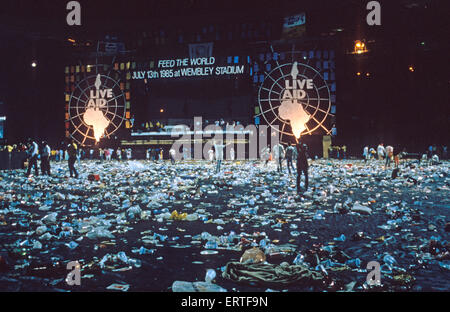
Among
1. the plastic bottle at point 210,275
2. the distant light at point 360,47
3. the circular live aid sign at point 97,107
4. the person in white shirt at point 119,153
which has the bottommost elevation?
the plastic bottle at point 210,275

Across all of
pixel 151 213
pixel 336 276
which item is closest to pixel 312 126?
pixel 151 213

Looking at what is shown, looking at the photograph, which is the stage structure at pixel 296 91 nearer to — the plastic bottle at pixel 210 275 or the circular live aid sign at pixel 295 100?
the circular live aid sign at pixel 295 100

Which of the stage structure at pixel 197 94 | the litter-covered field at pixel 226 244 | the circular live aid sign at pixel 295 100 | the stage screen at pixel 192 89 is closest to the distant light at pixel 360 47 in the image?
the stage structure at pixel 197 94

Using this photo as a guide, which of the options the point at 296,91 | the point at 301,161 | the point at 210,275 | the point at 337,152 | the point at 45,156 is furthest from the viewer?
the point at 337,152

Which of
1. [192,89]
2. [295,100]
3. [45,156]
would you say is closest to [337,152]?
[295,100]

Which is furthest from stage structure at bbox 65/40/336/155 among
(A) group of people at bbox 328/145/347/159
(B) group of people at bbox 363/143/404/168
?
(B) group of people at bbox 363/143/404/168

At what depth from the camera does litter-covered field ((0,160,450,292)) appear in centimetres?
287

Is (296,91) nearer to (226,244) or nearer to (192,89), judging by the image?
(192,89)

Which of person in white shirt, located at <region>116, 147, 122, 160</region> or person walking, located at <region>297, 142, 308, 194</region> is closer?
person walking, located at <region>297, 142, 308, 194</region>

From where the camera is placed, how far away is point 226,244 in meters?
4.05

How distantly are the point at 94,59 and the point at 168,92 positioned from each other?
787 centimetres

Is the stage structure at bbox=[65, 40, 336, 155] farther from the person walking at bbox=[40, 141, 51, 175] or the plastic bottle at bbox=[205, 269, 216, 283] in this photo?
the plastic bottle at bbox=[205, 269, 216, 283]

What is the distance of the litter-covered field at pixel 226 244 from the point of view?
113 inches
